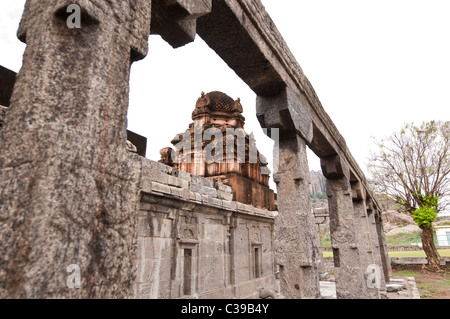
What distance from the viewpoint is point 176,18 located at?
2.07 metres

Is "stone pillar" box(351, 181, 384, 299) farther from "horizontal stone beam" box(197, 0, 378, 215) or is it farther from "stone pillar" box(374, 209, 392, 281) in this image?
"stone pillar" box(374, 209, 392, 281)

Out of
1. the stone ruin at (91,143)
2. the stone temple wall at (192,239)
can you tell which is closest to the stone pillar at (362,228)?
the stone temple wall at (192,239)

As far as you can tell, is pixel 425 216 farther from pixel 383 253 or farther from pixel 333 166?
pixel 333 166

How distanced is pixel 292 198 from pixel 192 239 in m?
3.77

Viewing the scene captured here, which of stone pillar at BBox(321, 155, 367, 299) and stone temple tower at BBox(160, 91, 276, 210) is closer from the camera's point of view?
stone pillar at BBox(321, 155, 367, 299)

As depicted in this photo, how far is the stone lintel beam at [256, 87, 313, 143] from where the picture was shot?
3631mm

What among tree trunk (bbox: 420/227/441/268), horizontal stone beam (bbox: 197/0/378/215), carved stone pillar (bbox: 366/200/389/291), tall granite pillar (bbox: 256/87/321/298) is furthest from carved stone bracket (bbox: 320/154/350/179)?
tree trunk (bbox: 420/227/441/268)

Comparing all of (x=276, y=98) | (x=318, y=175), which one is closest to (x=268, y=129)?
(x=276, y=98)

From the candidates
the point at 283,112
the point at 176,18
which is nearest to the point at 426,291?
the point at 283,112

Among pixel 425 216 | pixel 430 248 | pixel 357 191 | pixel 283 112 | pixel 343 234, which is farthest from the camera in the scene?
pixel 430 248

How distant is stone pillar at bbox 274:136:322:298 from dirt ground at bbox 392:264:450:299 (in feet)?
20.7

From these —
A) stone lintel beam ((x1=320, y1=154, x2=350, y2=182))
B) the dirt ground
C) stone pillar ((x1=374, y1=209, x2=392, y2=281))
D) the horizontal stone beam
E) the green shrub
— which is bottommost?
the dirt ground

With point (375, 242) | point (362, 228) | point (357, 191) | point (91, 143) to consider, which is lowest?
point (375, 242)
